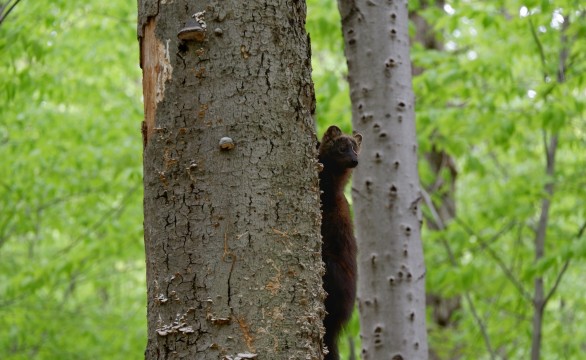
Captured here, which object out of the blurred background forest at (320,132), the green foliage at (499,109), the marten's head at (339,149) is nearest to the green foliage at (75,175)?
the blurred background forest at (320,132)

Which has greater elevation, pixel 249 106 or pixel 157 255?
pixel 249 106

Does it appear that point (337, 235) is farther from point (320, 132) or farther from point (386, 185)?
point (320, 132)

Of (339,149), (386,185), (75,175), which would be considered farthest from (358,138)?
(75,175)

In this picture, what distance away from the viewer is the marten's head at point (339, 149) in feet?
13.2

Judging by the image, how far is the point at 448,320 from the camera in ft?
38.3

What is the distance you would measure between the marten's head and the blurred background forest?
2.20 m

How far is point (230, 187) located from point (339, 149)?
233 centimetres

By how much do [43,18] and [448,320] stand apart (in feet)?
26.7

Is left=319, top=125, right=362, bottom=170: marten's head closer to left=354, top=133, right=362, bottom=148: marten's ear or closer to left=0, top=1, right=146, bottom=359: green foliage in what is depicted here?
left=354, top=133, right=362, bottom=148: marten's ear

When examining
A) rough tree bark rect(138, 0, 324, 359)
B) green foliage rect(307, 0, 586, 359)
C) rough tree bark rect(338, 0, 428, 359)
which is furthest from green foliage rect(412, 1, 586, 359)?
rough tree bark rect(138, 0, 324, 359)

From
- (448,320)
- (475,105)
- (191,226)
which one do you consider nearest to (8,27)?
(475,105)

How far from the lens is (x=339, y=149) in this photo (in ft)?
13.6

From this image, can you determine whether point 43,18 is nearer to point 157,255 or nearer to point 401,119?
point 401,119

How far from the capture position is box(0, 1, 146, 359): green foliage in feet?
27.0
